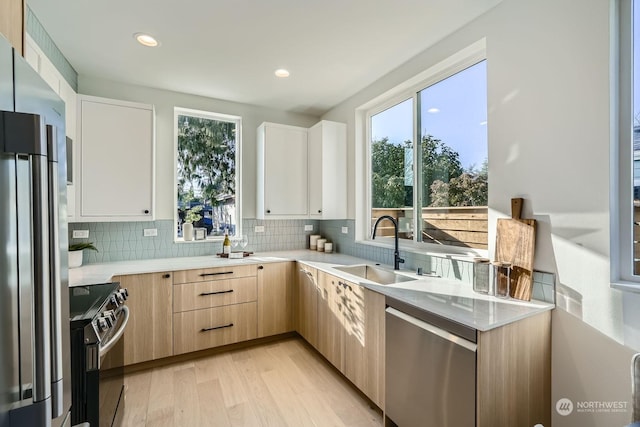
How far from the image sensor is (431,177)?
8.38ft

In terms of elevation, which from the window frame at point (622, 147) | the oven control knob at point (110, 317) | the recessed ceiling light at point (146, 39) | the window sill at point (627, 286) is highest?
the recessed ceiling light at point (146, 39)

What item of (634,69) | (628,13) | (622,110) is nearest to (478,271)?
(622,110)

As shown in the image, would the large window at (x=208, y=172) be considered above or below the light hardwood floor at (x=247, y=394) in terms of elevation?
above

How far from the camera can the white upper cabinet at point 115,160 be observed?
259cm

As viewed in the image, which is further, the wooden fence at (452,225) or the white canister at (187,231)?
the white canister at (187,231)

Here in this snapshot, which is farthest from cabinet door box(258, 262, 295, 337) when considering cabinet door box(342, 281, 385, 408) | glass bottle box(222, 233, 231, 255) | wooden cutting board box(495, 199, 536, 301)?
wooden cutting board box(495, 199, 536, 301)

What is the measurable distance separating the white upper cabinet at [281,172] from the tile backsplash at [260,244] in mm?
337

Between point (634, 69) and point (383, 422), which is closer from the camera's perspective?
point (634, 69)

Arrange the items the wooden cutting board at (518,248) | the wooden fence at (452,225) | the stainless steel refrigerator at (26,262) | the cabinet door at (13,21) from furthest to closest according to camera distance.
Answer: the wooden fence at (452,225), the wooden cutting board at (518,248), the cabinet door at (13,21), the stainless steel refrigerator at (26,262)

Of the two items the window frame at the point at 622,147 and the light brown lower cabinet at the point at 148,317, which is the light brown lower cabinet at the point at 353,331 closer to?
the window frame at the point at 622,147

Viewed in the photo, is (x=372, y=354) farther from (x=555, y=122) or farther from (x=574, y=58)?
(x=574, y=58)

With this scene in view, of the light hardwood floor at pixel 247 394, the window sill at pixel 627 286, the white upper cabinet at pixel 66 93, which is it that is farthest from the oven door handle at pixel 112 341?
the window sill at pixel 627 286

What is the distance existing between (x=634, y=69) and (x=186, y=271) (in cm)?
319

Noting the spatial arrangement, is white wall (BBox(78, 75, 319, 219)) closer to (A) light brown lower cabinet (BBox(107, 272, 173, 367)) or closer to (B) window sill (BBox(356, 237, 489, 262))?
(A) light brown lower cabinet (BBox(107, 272, 173, 367))
